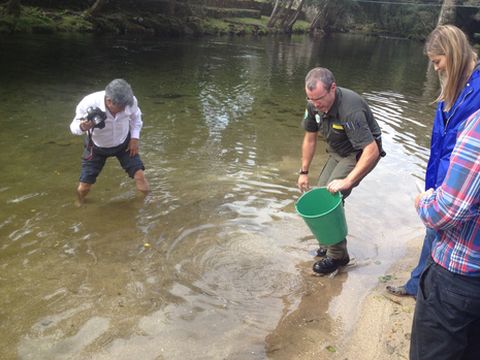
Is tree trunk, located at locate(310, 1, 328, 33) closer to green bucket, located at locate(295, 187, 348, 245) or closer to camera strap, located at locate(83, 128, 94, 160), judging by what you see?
camera strap, located at locate(83, 128, 94, 160)

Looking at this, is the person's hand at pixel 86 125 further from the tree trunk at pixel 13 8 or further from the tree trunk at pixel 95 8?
the tree trunk at pixel 95 8

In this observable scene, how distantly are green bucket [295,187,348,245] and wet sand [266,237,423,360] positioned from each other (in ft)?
1.77

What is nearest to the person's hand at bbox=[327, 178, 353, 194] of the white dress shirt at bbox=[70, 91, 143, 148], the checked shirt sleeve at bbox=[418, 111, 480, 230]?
the checked shirt sleeve at bbox=[418, 111, 480, 230]

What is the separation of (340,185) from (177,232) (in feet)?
7.26

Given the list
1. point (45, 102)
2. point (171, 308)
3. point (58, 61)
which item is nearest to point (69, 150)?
point (45, 102)

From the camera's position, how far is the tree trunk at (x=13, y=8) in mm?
22028

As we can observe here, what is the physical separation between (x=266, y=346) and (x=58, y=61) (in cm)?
1494

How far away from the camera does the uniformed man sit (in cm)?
403

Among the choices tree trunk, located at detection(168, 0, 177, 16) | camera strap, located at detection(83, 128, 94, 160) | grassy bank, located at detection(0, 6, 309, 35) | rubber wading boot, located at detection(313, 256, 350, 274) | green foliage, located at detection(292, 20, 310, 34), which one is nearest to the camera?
rubber wading boot, located at detection(313, 256, 350, 274)

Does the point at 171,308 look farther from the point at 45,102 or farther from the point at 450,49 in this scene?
the point at 45,102

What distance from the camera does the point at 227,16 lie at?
40.5 metres

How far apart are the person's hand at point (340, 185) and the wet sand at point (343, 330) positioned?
3.32 ft

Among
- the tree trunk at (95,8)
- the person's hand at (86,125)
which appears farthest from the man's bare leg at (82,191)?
the tree trunk at (95,8)

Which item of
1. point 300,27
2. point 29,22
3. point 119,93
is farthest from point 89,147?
point 300,27
